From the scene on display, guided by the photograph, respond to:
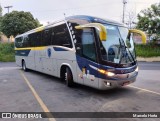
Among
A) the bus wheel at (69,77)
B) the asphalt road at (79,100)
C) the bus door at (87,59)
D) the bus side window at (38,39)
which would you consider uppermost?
the bus side window at (38,39)

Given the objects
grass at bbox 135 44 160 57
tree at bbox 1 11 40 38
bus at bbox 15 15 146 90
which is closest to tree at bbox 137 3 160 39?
grass at bbox 135 44 160 57

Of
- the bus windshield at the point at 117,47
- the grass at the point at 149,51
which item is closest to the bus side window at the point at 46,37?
the bus windshield at the point at 117,47

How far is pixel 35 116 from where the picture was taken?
237 inches

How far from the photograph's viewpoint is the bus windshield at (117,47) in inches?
307

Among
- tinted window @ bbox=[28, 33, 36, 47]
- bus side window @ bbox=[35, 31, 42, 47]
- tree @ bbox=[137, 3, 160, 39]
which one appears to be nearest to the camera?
bus side window @ bbox=[35, 31, 42, 47]

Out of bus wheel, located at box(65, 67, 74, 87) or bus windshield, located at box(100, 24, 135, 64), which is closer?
bus windshield, located at box(100, 24, 135, 64)

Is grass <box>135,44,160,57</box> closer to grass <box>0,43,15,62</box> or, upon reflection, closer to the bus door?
grass <box>0,43,15,62</box>

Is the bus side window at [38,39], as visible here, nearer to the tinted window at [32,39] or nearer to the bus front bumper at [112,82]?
the tinted window at [32,39]

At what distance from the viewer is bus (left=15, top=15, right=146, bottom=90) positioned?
7.74 meters

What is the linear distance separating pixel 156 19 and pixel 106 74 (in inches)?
1068

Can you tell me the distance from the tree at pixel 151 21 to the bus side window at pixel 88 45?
25.7 metres

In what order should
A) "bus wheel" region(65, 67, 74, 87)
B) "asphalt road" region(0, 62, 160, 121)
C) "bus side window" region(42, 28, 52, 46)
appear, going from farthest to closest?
"bus side window" region(42, 28, 52, 46) < "bus wheel" region(65, 67, 74, 87) < "asphalt road" region(0, 62, 160, 121)

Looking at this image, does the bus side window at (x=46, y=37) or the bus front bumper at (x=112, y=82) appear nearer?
the bus front bumper at (x=112, y=82)

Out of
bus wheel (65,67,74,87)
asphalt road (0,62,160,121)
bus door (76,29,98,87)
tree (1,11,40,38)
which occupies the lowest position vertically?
asphalt road (0,62,160,121)
